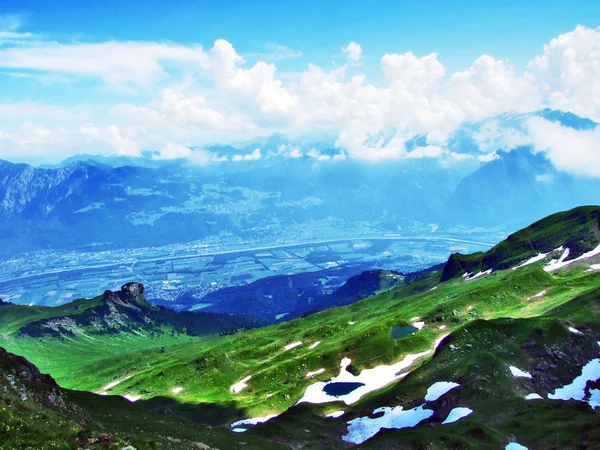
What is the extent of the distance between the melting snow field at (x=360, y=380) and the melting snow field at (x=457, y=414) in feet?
91.4

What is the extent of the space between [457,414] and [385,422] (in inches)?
498

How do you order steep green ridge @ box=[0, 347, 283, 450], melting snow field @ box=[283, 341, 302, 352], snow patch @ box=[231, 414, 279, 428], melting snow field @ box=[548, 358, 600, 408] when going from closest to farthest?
1. steep green ridge @ box=[0, 347, 283, 450]
2. melting snow field @ box=[548, 358, 600, 408]
3. snow patch @ box=[231, 414, 279, 428]
4. melting snow field @ box=[283, 341, 302, 352]

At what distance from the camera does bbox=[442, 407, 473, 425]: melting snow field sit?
84.9 meters

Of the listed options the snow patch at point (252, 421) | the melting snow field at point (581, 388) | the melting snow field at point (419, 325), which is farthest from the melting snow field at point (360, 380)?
the melting snow field at point (581, 388)

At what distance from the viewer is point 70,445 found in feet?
148

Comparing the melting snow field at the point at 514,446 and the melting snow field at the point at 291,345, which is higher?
the melting snow field at the point at 514,446

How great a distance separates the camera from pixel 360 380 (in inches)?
4815

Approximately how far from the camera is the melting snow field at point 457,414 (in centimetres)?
8494

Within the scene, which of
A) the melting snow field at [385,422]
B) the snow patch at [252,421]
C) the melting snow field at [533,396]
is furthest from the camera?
the snow patch at [252,421]

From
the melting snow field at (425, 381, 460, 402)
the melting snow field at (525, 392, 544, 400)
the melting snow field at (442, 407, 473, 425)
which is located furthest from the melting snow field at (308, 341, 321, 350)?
the melting snow field at (525, 392, 544, 400)

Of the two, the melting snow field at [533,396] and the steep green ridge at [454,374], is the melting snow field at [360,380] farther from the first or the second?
the melting snow field at [533,396]

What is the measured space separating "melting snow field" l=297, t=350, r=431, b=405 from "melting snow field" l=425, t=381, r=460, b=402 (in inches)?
771

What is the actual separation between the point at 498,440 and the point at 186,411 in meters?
76.7

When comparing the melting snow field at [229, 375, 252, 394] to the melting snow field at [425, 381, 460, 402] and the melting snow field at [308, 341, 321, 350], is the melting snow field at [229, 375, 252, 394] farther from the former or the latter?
the melting snow field at [425, 381, 460, 402]
